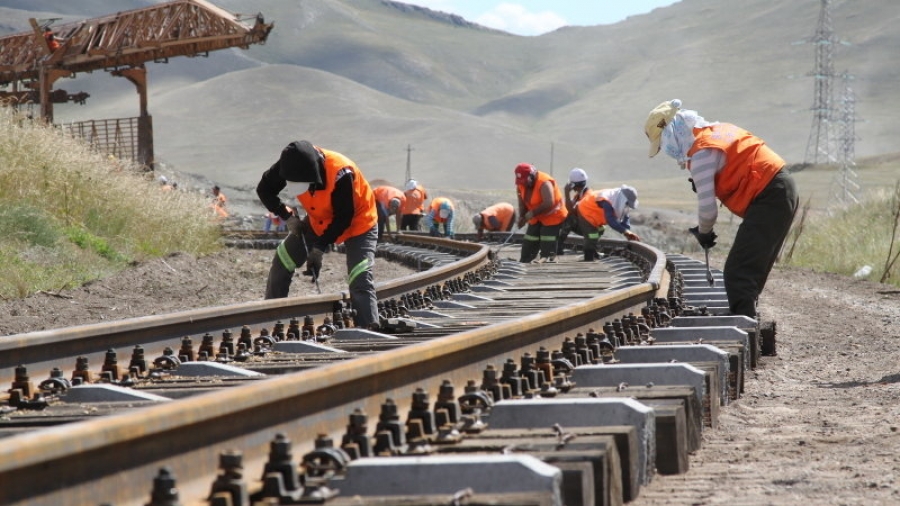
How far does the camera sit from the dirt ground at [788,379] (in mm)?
4488

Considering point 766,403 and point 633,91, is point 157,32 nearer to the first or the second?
point 766,403

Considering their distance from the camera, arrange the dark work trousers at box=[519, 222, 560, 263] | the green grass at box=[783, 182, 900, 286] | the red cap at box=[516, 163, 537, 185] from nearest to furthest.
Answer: the red cap at box=[516, 163, 537, 185], the dark work trousers at box=[519, 222, 560, 263], the green grass at box=[783, 182, 900, 286]

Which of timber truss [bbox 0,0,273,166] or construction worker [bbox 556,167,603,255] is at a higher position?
timber truss [bbox 0,0,273,166]

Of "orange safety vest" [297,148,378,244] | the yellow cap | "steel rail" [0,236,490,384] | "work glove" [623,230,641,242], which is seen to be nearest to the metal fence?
"work glove" [623,230,641,242]

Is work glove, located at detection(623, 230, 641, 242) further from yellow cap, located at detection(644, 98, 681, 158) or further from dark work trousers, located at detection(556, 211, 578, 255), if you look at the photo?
yellow cap, located at detection(644, 98, 681, 158)

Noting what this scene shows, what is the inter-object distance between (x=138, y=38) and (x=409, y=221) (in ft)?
30.1

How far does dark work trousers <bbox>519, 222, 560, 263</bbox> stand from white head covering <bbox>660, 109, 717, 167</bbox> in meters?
8.43

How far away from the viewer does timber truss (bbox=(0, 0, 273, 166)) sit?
33250 millimetres

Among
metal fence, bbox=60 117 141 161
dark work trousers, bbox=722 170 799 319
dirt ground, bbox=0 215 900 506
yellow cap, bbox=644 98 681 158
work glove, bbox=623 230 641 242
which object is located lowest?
dirt ground, bbox=0 215 900 506

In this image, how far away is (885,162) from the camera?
96.1 metres

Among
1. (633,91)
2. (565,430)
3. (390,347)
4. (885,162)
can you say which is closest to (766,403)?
(390,347)

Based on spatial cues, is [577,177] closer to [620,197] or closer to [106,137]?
[620,197]

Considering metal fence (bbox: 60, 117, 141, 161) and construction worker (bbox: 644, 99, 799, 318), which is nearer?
construction worker (bbox: 644, 99, 799, 318)

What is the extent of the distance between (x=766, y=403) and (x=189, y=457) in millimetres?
4237
